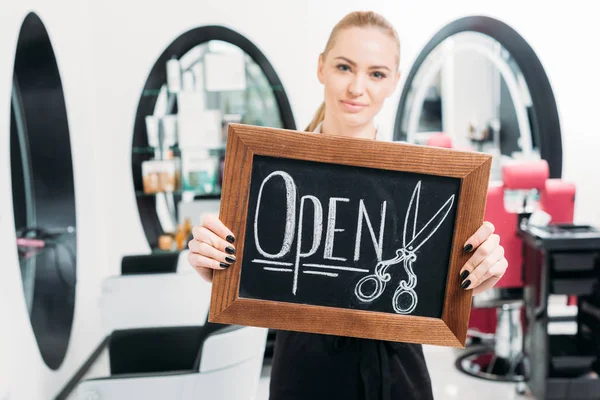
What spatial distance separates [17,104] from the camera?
11.4 feet

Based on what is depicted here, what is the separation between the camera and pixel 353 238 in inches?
50.0

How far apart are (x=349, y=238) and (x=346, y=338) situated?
10.0 inches

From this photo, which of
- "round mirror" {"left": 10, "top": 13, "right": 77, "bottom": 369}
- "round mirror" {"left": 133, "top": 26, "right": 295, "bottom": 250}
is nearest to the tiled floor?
"round mirror" {"left": 10, "top": 13, "right": 77, "bottom": 369}

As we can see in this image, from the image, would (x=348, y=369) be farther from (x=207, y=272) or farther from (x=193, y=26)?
(x=193, y=26)

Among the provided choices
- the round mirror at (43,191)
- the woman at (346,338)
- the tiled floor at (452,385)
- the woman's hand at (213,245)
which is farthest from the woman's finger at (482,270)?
the round mirror at (43,191)

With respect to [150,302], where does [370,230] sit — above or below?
above

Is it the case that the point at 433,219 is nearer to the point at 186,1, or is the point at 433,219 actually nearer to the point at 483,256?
the point at 483,256

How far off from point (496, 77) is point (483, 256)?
13.8 feet

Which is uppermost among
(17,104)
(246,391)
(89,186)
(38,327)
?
(17,104)

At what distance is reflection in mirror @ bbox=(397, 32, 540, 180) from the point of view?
4.85 metres

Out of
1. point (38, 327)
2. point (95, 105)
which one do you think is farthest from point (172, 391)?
point (95, 105)

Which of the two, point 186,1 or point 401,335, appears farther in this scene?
point 186,1

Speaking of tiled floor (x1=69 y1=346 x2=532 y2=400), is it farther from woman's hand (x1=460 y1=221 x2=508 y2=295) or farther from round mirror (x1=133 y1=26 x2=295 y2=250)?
woman's hand (x1=460 y1=221 x2=508 y2=295)

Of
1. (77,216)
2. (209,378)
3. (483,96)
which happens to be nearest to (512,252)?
(483,96)
